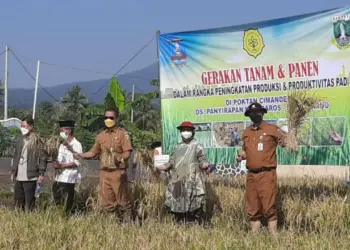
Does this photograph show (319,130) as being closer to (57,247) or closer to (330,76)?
(330,76)

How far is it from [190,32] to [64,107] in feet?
90.4

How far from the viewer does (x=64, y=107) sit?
36.8 m

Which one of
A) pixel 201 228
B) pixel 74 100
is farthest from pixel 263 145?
pixel 74 100

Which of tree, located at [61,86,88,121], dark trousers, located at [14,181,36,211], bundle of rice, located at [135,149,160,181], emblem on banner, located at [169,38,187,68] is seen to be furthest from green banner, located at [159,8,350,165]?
tree, located at [61,86,88,121]

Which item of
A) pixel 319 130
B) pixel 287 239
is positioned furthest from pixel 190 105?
pixel 287 239

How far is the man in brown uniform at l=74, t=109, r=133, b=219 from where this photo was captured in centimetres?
755

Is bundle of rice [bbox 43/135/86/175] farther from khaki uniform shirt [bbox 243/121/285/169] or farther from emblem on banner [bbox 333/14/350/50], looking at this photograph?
emblem on banner [bbox 333/14/350/50]

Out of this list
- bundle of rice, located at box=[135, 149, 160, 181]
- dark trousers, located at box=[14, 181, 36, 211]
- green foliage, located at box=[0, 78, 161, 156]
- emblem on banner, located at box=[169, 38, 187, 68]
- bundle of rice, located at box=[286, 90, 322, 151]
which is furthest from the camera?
green foliage, located at box=[0, 78, 161, 156]

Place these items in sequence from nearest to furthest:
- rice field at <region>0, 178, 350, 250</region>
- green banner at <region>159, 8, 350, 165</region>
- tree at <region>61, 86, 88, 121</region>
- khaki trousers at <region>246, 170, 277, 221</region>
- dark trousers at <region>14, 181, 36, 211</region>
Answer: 1. rice field at <region>0, 178, 350, 250</region>
2. khaki trousers at <region>246, 170, 277, 221</region>
3. dark trousers at <region>14, 181, 36, 211</region>
4. green banner at <region>159, 8, 350, 165</region>
5. tree at <region>61, 86, 88, 121</region>

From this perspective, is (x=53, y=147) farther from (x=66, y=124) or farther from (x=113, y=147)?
(x=113, y=147)

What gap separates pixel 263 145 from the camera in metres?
6.82

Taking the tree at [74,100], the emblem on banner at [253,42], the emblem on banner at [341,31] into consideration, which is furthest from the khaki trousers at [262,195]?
the tree at [74,100]

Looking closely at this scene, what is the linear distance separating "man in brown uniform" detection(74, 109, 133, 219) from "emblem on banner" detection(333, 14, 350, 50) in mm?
3513

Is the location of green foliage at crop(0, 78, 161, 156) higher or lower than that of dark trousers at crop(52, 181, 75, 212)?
higher
